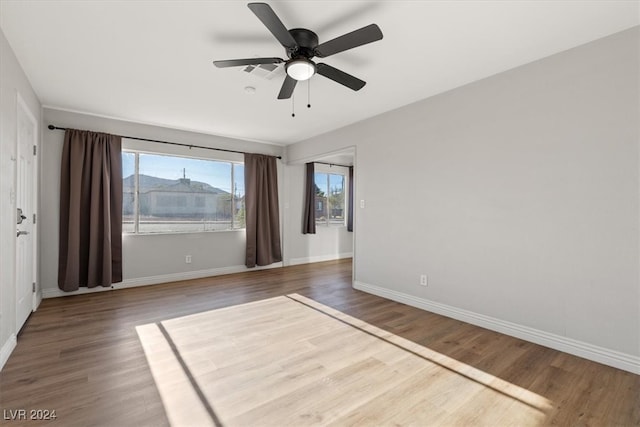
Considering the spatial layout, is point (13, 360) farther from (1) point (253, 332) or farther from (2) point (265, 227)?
(2) point (265, 227)

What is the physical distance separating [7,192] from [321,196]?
17.5 ft

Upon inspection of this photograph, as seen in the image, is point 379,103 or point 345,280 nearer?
point 379,103

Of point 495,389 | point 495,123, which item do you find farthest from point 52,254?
point 495,123

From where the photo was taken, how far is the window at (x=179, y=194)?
4.67 m

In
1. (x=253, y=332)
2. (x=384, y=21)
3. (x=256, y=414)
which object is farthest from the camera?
(x=253, y=332)

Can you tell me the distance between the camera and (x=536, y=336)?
264cm

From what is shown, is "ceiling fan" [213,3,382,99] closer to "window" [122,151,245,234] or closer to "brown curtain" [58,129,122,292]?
"brown curtain" [58,129,122,292]

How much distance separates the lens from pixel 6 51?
92.3 inches

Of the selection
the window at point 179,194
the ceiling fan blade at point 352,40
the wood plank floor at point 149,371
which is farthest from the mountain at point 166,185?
the ceiling fan blade at point 352,40

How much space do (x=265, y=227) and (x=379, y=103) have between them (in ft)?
10.6

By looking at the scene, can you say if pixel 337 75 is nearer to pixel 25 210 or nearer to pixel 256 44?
pixel 256 44

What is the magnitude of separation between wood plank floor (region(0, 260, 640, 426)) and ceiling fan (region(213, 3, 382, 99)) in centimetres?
232

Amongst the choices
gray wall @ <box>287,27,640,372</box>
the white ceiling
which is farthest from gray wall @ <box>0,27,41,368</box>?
gray wall @ <box>287,27,640,372</box>

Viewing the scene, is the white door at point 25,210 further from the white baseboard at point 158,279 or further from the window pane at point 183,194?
the window pane at point 183,194
